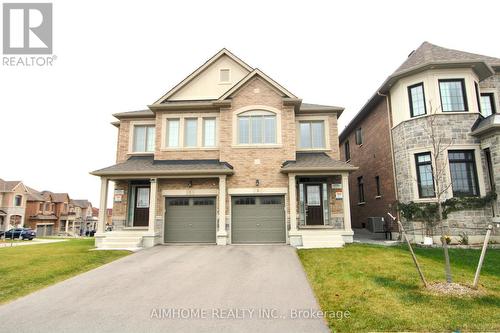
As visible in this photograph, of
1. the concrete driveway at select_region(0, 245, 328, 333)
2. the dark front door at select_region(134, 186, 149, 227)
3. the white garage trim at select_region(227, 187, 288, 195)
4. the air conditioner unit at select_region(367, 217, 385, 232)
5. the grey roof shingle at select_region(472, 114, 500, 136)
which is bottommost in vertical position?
the concrete driveway at select_region(0, 245, 328, 333)

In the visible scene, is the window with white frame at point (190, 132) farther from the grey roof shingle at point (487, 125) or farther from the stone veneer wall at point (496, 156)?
the stone veneer wall at point (496, 156)

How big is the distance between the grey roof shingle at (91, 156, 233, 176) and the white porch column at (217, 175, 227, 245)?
62 centimetres

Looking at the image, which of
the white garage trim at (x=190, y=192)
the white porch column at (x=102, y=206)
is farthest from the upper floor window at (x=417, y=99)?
the white porch column at (x=102, y=206)

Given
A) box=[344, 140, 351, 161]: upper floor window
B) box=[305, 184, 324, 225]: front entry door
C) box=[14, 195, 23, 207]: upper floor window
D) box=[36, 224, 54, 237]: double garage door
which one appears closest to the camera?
box=[305, 184, 324, 225]: front entry door

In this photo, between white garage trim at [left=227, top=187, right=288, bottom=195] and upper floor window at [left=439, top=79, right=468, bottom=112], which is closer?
upper floor window at [left=439, top=79, right=468, bottom=112]

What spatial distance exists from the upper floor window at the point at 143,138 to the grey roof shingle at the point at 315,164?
24.9ft

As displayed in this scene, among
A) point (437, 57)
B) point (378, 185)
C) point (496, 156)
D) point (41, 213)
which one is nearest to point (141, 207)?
point (378, 185)

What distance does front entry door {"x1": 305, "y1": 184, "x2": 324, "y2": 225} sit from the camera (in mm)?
14797

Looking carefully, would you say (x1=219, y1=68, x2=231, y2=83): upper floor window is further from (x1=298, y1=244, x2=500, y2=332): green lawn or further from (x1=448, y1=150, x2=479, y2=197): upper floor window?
(x1=448, y1=150, x2=479, y2=197): upper floor window

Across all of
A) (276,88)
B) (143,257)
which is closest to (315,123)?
(276,88)

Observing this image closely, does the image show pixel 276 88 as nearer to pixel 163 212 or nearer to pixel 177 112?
pixel 177 112

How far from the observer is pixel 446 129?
1352 centimetres

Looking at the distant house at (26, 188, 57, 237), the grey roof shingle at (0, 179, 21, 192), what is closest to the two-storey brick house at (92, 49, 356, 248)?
the grey roof shingle at (0, 179, 21, 192)

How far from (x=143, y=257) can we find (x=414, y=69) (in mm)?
14367
